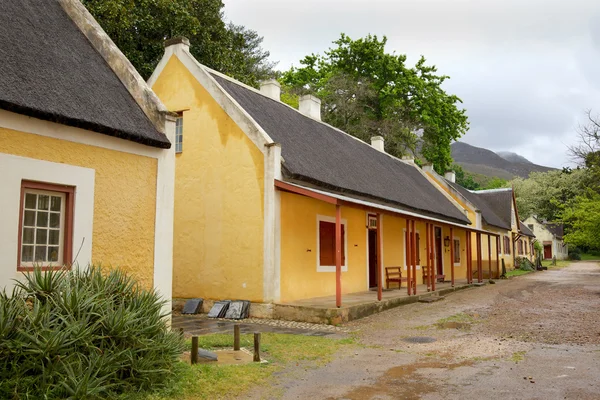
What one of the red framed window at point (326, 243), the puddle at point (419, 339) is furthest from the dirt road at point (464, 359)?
the red framed window at point (326, 243)

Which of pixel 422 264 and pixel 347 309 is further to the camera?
pixel 422 264

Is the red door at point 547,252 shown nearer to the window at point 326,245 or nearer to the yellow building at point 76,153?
the window at point 326,245

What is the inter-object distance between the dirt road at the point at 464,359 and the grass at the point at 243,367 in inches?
11.2

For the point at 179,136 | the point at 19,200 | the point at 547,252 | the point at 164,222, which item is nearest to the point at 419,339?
the point at 164,222

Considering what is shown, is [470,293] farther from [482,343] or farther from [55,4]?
[55,4]

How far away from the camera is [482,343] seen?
8.55m

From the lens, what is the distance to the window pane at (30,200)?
6.69 meters

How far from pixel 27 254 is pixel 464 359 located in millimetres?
6154

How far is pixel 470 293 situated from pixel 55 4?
1510 cm

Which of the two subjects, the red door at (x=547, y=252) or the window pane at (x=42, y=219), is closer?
the window pane at (x=42, y=219)

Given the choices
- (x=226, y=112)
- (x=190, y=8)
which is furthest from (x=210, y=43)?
Result: (x=226, y=112)

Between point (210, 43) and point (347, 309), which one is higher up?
point (210, 43)

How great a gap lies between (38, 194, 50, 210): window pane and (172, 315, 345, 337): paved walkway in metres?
3.52

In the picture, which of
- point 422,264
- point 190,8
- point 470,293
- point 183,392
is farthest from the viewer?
→ point 422,264
